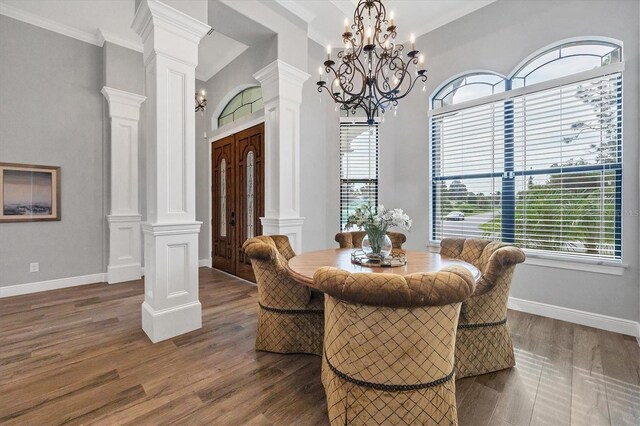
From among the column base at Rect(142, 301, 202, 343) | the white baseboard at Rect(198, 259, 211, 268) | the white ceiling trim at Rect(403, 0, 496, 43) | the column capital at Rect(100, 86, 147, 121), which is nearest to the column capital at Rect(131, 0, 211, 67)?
the column capital at Rect(100, 86, 147, 121)

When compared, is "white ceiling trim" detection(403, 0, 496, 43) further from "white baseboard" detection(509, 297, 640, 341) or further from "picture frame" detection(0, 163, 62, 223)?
"picture frame" detection(0, 163, 62, 223)

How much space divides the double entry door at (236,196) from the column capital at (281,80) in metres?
0.75

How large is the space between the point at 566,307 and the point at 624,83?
2.22 metres

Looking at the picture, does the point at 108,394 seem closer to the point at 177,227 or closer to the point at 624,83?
the point at 177,227

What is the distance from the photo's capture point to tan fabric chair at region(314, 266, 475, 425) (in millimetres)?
1221

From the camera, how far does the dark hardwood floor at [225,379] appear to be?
5.51 feet

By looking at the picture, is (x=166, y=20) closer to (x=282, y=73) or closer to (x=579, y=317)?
(x=282, y=73)

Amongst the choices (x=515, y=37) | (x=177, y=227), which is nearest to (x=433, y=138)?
(x=515, y=37)

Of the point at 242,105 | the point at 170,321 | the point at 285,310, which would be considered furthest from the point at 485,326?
the point at 242,105

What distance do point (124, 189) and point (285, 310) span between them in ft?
12.7

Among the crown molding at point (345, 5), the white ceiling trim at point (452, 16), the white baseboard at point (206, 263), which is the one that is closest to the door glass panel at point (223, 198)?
the white baseboard at point (206, 263)

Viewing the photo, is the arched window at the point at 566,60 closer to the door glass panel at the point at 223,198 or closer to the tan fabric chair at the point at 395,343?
the tan fabric chair at the point at 395,343

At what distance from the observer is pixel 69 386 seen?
195cm

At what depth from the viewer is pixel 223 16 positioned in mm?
3240
